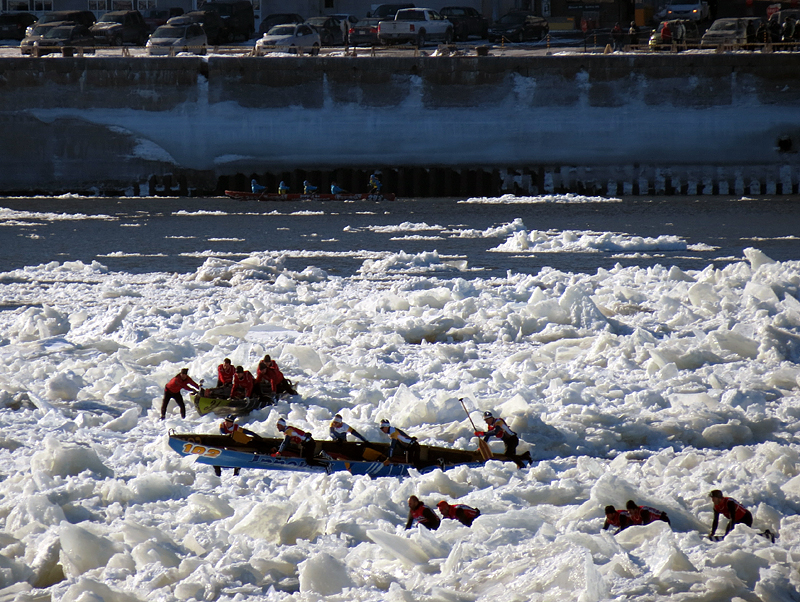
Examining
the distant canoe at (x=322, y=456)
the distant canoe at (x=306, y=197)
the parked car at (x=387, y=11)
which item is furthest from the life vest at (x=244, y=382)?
the parked car at (x=387, y=11)

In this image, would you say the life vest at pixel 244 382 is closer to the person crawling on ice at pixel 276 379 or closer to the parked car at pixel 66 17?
the person crawling on ice at pixel 276 379

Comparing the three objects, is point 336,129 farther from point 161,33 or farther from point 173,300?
point 173,300

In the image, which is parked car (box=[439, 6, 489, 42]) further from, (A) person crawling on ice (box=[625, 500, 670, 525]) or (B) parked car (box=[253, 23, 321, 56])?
(A) person crawling on ice (box=[625, 500, 670, 525])

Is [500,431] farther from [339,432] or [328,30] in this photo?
[328,30]

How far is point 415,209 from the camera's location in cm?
3173

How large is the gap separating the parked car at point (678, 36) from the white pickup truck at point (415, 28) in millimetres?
8552

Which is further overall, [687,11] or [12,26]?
[12,26]

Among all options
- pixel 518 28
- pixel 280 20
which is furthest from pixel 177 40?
pixel 518 28

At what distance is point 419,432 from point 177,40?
2832 cm

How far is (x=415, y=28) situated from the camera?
Answer: 1483 inches

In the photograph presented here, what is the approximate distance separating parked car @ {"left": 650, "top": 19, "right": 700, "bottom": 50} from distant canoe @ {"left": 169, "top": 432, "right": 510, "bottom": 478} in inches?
1054

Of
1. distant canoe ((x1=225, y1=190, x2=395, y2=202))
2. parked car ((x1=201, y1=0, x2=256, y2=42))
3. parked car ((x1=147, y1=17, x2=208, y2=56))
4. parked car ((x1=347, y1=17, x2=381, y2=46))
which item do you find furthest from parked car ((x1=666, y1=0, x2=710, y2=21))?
parked car ((x1=147, y1=17, x2=208, y2=56))

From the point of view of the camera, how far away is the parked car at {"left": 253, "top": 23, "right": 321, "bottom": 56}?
35125 mm

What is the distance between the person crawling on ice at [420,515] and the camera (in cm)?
896
